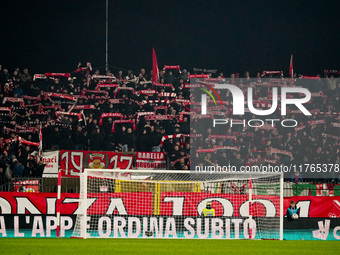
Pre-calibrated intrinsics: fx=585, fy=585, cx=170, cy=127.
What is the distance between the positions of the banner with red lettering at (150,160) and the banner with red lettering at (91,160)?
1.22 ft

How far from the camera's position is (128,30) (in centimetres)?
2747

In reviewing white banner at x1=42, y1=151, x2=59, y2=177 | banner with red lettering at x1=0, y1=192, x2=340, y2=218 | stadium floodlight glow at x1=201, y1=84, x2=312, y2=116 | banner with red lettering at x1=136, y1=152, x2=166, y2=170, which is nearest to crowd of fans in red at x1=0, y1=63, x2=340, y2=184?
stadium floodlight glow at x1=201, y1=84, x2=312, y2=116

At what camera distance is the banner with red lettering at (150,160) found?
66.9 ft

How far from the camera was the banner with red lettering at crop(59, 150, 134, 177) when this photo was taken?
64.5 feet

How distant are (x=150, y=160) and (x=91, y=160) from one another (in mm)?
2103

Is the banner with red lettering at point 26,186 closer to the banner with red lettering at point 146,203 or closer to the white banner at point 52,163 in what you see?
the banner with red lettering at point 146,203

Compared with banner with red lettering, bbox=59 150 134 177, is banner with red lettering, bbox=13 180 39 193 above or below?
below

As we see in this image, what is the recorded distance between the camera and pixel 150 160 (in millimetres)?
20578

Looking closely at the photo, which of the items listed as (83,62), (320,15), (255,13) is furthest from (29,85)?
(320,15)

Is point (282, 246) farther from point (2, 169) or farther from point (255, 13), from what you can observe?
point (255, 13)

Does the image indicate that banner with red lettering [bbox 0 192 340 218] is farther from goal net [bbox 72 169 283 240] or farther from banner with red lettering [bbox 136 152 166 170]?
banner with red lettering [bbox 136 152 166 170]

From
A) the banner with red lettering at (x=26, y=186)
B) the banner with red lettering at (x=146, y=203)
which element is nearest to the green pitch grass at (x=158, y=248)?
the banner with red lettering at (x=146, y=203)

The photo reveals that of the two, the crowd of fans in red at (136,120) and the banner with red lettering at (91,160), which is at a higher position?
the crowd of fans in red at (136,120)

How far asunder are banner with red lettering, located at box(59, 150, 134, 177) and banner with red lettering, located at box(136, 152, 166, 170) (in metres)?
0.37
